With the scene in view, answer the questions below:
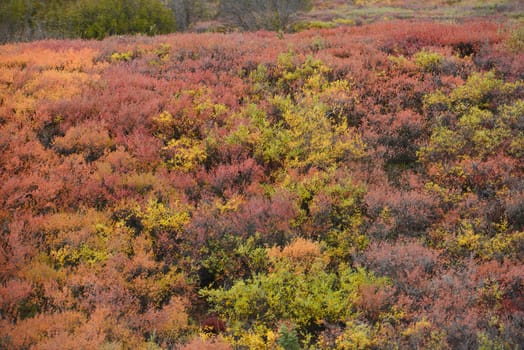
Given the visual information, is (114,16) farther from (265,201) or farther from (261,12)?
(265,201)

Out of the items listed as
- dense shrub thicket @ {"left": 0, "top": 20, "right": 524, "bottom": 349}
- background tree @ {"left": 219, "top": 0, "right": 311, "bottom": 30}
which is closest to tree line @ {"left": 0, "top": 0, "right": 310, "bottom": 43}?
background tree @ {"left": 219, "top": 0, "right": 311, "bottom": 30}

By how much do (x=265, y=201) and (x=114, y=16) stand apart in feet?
121

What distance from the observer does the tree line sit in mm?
31750

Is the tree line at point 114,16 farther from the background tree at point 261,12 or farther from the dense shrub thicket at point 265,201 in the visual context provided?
the dense shrub thicket at point 265,201

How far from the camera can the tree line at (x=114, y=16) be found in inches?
1250

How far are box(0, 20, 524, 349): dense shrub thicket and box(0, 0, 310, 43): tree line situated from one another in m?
21.9

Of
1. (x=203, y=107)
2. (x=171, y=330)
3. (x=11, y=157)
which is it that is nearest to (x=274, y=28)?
(x=203, y=107)

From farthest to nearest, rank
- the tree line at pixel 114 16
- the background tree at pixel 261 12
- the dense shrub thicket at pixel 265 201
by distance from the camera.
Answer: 1. the tree line at pixel 114 16
2. the background tree at pixel 261 12
3. the dense shrub thicket at pixel 265 201

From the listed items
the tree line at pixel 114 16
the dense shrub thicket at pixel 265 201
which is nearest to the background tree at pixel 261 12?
the tree line at pixel 114 16

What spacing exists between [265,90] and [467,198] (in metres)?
5.48

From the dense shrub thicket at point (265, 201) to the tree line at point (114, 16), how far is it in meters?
21.9

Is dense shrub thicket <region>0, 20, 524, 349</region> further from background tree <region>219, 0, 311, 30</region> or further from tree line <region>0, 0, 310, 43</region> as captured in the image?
tree line <region>0, 0, 310, 43</region>

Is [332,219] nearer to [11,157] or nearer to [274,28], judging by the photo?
[11,157]

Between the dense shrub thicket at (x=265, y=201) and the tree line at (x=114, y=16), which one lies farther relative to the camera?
the tree line at (x=114, y=16)
